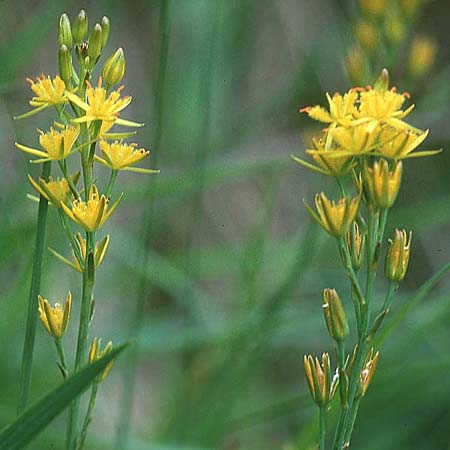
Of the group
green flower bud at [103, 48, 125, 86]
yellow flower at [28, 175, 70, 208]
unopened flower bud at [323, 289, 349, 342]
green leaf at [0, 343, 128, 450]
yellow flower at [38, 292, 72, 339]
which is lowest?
green leaf at [0, 343, 128, 450]

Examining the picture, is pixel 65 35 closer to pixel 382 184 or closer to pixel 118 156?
pixel 118 156

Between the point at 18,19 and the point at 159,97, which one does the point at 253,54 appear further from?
the point at 159,97

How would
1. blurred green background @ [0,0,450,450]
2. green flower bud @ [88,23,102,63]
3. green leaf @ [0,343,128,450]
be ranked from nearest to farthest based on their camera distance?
green leaf @ [0,343,128,450] → green flower bud @ [88,23,102,63] → blurred green background @ [0,0,450,450]

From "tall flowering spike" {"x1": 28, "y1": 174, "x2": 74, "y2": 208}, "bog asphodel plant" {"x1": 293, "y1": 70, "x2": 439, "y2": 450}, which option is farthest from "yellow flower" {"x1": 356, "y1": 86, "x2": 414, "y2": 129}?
"tall flowering spike" {"x1": 28, "y1": 174, "x2": 74, "y2": 208}

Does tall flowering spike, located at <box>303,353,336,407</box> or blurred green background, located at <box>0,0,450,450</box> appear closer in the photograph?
tall flowering spike, located at <box>303,353,336,407</box>

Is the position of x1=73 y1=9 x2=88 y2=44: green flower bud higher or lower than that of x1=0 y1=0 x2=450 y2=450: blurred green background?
lower

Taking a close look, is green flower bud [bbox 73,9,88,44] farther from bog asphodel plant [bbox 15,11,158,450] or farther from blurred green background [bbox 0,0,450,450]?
blurred green background [bbox 0,0,450,450]

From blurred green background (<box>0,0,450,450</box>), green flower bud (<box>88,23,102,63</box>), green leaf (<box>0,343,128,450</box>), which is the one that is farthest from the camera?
blurred green background (<box>0,0,450,450</box>)

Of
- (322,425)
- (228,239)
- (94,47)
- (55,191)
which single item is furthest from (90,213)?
(228,239)
